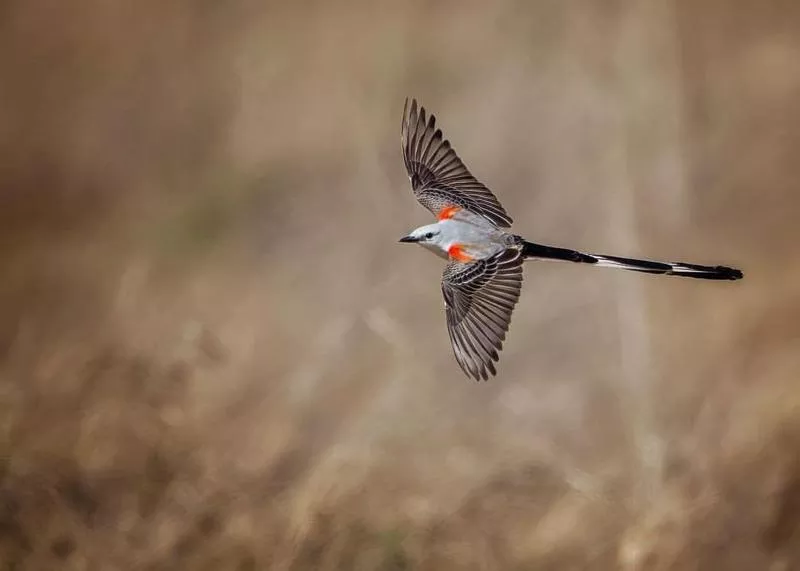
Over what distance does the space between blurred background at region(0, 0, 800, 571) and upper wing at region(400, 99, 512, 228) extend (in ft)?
0.51

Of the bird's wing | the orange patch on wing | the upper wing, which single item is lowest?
the bird's wing

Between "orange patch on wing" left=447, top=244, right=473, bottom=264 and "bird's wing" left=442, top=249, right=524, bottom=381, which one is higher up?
"orange patch on wing" left=447, top=244, right=473, bottom=264

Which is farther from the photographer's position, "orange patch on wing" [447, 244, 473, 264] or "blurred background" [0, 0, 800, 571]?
"blurred background" [0, 0, 800, 571]

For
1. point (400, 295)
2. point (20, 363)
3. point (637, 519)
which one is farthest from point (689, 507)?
point (20, 363)

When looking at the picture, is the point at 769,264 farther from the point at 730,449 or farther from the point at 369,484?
the point at 369,484

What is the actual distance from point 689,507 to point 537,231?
0.64 m

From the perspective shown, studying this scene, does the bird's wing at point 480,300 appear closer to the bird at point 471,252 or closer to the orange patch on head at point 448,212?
the bird at point 471,252

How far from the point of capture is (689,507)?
154cm

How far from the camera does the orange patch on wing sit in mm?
1349

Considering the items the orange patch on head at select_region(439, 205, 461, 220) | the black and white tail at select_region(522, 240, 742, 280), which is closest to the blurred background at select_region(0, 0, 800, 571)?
the black and white tail at select_region(522, 240, 742, 280)

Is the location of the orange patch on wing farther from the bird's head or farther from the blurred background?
the blurred background

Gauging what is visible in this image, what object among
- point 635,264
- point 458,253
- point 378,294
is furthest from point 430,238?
point 635,264

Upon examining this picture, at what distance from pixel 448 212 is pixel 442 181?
7 cm

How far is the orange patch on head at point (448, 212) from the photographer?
1.40m
